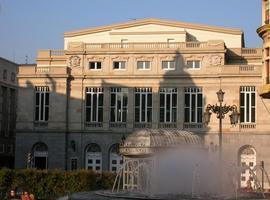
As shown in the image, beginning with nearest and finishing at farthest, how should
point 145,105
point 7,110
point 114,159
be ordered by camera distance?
point 145,105, point 114,159, point 7,110

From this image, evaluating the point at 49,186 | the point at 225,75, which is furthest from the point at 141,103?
the point at 49,186

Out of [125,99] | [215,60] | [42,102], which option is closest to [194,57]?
[215,60]

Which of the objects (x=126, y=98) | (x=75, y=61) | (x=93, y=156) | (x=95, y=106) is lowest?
(x=93, y=156)

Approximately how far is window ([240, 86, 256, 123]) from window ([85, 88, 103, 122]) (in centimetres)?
1424

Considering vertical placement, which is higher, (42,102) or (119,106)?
(42,102)

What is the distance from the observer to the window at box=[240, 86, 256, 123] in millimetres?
65938

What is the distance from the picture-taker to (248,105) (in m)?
66.1

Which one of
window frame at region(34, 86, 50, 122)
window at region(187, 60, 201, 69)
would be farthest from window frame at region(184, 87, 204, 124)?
window frame at region(34, 86, 50, 122)

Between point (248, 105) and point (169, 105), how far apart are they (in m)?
7.82

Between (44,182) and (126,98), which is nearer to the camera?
(44,182)

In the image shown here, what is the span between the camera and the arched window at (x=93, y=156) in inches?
2702

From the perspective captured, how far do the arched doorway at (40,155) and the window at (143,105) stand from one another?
10086 millimetres

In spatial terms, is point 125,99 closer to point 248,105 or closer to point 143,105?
point 143,105

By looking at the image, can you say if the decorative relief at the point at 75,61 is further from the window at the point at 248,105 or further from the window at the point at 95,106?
the window at the point at 248,105
